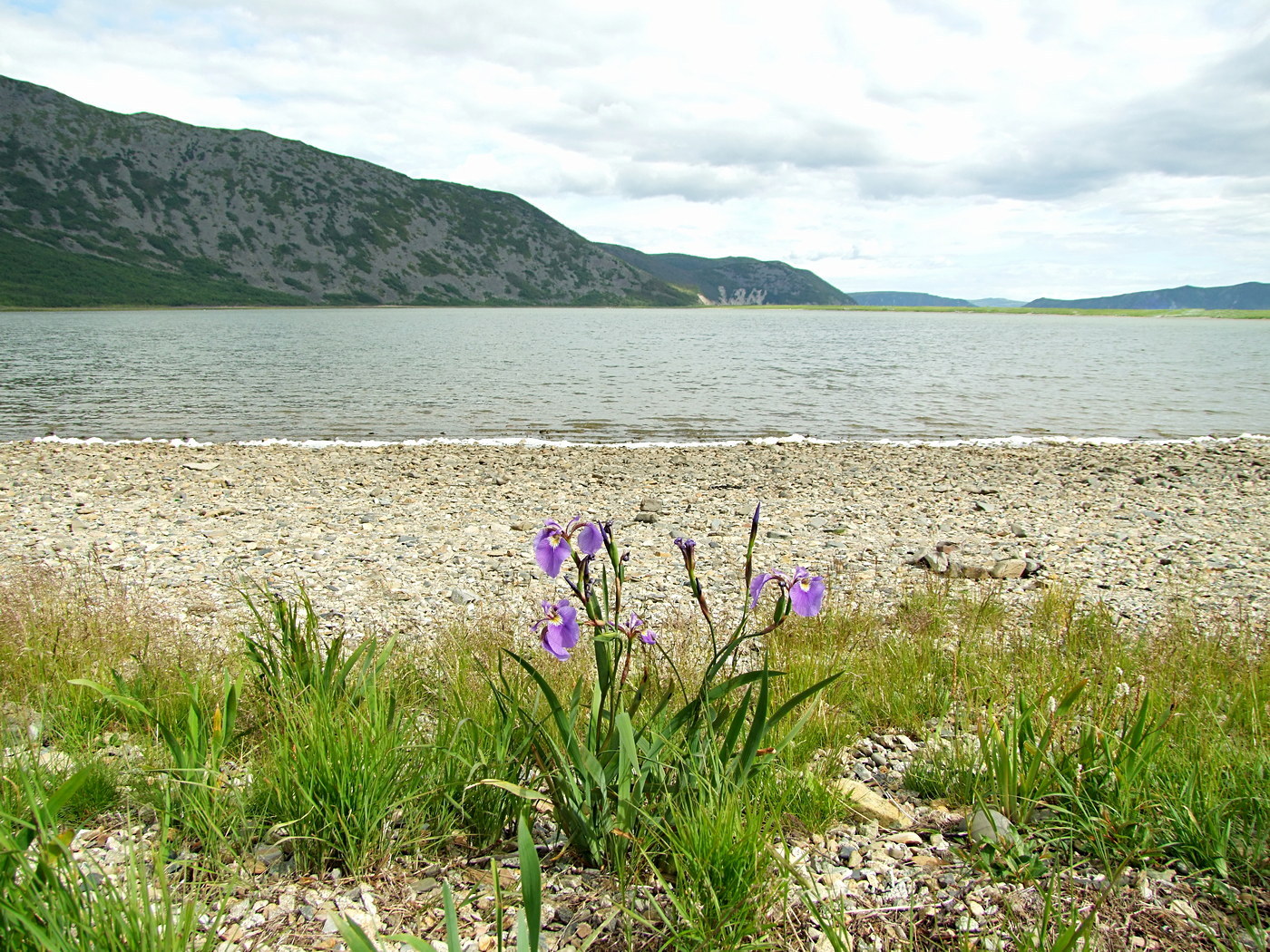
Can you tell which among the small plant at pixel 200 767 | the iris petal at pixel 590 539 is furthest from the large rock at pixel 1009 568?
the small plant at pixel 200 767

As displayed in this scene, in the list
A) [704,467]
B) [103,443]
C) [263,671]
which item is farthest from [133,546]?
[103,443]

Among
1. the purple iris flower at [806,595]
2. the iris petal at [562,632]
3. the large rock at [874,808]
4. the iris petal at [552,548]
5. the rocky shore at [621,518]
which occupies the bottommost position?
the rocky shore at [621,518]

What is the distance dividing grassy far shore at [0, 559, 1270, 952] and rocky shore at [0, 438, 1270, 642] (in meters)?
2.12

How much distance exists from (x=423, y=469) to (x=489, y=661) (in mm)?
12587

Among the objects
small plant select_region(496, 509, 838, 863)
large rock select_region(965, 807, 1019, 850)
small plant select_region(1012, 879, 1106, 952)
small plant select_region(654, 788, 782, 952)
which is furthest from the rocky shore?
small plant select_region(1012, 879, 1106, 952)

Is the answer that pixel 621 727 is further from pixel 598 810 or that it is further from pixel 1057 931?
pixel 1057 931

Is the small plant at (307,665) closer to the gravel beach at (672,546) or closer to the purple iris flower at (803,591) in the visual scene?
the gravel beach at (672,546)

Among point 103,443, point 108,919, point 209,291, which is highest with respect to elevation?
point 209,291

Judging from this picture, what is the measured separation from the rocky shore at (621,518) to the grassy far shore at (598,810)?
2.12 meters

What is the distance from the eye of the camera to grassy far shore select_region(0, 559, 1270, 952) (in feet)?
8.18

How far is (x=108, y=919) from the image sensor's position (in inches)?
82.9

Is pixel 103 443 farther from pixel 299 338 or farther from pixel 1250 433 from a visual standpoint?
pixel 299 338

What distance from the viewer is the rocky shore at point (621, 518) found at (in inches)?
347

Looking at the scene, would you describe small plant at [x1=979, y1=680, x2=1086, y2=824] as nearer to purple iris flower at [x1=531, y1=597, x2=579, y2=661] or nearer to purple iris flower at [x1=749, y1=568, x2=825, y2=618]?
purple iris flower at [x1=749, y1=568, x2=825, y2=618]
